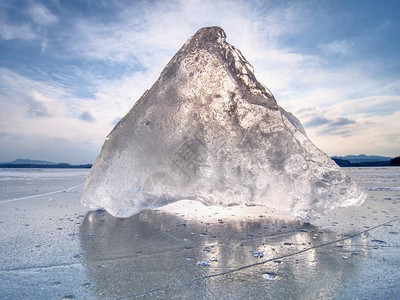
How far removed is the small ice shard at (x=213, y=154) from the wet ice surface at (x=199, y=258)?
0.84 feet

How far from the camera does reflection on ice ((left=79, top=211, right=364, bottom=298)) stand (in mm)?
1285

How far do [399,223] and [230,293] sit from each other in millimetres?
2253

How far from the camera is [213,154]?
282 cm

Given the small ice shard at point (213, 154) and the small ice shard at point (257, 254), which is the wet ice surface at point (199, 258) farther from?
the small ice shard at point (213, 154)

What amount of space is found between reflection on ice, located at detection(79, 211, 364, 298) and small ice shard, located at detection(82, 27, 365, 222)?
0.97ft

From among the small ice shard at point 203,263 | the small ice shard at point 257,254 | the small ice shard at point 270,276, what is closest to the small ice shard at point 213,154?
the small ice shard at point 257,254

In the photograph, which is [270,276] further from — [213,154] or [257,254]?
[213,154]

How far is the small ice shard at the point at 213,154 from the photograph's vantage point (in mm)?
2668

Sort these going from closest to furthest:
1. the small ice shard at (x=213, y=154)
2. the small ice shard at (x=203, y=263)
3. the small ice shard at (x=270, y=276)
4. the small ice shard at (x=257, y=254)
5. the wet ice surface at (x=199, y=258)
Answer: the wet ice surface at (x=199, y=258) → the small ice shard at (x=270, y=276) → the small ice shard at (x=203, y=263) → the small ice shard at (x=257, y=254) → the small ice shard at (x=213, y=154)

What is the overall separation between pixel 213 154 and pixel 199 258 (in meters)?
1.28

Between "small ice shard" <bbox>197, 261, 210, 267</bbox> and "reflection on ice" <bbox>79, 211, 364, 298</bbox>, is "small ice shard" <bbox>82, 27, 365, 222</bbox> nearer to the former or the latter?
"reflection on ice" <bbox>79, 211, 364, 298</bbox>

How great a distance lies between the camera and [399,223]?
8.76 ft

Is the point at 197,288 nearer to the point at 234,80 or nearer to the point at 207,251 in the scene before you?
the point at 207,251

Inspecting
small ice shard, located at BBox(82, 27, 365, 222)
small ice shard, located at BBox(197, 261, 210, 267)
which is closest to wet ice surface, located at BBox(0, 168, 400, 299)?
small ice shard, located at BBox(197, 261, 210, 267)
